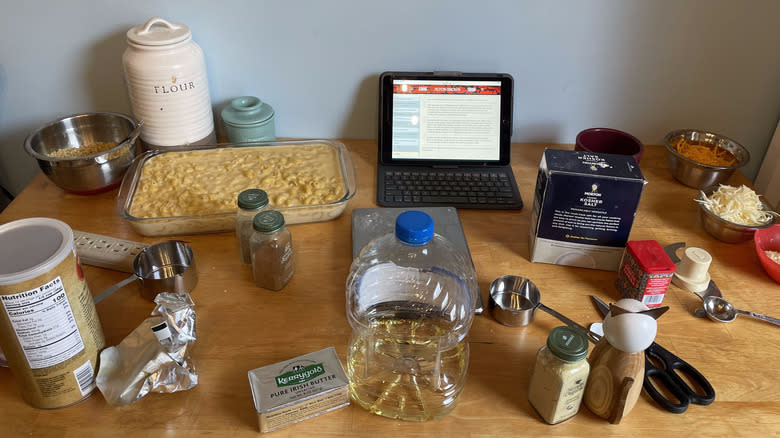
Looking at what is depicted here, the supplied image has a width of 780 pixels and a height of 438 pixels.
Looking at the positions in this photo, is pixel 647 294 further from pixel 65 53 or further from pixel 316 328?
pixel 65 53

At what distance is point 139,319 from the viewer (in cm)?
101

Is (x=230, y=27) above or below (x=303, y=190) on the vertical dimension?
above

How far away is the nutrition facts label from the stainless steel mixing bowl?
542 millimetres

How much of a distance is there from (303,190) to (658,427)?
81 centimetres

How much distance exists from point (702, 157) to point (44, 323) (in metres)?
1.41

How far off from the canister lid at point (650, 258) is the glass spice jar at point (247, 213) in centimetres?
67

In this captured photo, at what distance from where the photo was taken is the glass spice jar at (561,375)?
2.63 ft

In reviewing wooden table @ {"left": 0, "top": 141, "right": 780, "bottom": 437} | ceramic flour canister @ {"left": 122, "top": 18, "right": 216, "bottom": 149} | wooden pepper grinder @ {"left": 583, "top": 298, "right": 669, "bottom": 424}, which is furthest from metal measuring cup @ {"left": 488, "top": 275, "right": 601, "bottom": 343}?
ceramic flour canister @ {"left": 122, "top": 18, "right": 216, "bottom": 149}

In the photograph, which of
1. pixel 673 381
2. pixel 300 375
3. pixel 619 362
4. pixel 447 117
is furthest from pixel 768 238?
pixel 300 375

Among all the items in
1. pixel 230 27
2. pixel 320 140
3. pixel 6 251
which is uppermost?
pixel 230 27

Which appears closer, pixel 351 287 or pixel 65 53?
pixel 351 287

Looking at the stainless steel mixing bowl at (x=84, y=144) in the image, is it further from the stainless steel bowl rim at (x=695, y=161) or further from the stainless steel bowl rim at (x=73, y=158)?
the stainless steel bowl rim at (x=695, y=161)

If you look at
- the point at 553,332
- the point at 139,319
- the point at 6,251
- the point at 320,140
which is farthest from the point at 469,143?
the point at 6,251

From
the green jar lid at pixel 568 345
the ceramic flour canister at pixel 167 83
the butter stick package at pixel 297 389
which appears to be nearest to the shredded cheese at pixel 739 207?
the green jar lid at pixel 568 345
